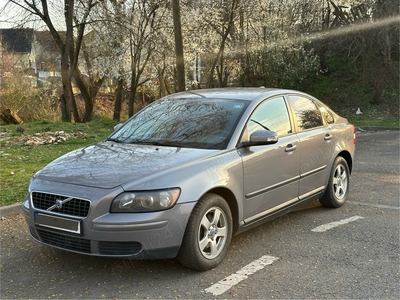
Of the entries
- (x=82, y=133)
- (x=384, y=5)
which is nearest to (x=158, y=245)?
(x=82, y=133)

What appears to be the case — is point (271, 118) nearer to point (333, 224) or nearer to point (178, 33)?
point (333, 224)

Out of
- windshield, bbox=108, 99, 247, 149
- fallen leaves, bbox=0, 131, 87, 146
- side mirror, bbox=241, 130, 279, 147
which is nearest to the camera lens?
side mirror, bbox=241, 130, 279, 147

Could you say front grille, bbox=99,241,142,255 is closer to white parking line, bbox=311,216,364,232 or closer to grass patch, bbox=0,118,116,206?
white parking line, bbox=311,216,364,232

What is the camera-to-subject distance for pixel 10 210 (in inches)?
226

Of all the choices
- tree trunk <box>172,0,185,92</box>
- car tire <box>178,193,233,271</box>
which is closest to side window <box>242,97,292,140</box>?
car tire <box>178,193,233,271</box>

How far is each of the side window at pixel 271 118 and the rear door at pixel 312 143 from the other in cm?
21

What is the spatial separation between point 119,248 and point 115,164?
2.54 ft

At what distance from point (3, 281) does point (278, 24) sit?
803 inches

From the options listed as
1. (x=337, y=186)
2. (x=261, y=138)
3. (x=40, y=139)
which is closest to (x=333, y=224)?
(x=337, y=186)

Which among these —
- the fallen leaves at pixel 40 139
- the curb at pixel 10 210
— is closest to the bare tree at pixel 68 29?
the fallen leaves at pixel 40 139

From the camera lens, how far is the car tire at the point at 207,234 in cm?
380

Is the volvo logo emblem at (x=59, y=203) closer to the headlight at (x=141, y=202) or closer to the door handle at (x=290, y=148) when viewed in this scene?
the headlight at (x=141, y=202)

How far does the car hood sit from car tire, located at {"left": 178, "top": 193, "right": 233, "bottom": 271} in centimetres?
45

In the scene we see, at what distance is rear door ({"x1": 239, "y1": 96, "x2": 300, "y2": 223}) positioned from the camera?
4.44m
